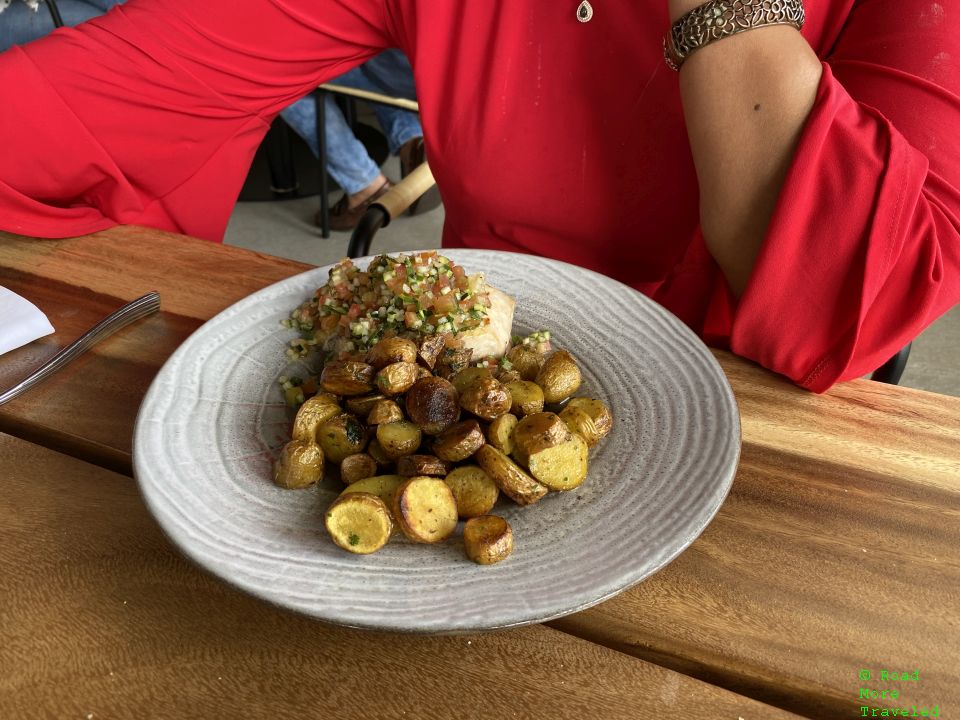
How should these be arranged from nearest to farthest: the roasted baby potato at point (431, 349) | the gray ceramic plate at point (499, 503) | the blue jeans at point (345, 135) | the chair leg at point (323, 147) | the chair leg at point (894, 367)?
1. the gray ceramic plate at point (499, 503)
2. the roasted baby potato at point (431, 349)
3. the chair leg at point (894, 367)
4. the chair leg at point (323, 147)
5. the blue jeans at point (345, 135)

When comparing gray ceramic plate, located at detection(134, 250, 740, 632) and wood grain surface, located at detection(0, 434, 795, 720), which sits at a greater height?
gray ceramic plate, located at detection(134, 250, 740, 632)

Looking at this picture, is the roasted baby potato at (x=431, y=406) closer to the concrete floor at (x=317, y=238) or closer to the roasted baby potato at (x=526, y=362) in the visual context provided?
the roasted baby potato at (x=526, y=362)

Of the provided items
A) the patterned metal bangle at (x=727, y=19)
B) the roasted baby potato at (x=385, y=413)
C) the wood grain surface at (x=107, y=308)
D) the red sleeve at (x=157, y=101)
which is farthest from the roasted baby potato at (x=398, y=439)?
the red sleeve at (x=157, y=101)

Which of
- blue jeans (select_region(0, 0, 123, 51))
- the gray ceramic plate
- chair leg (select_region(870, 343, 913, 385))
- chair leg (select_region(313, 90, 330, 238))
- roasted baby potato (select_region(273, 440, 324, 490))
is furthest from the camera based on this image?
chair leg (select_region(313, 90, 330, 238))

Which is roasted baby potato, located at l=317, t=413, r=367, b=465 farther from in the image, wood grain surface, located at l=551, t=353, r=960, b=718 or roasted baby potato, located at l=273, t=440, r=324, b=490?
wood grain surface, located at l=551, t=353, r=960, b=718

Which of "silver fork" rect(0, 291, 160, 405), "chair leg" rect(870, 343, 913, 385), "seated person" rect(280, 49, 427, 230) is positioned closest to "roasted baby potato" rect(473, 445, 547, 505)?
"silver fork" rect(0, 291, 160, 405)

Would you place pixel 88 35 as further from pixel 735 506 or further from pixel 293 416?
pixel 735 506

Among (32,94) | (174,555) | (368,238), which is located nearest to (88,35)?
(32,94)
